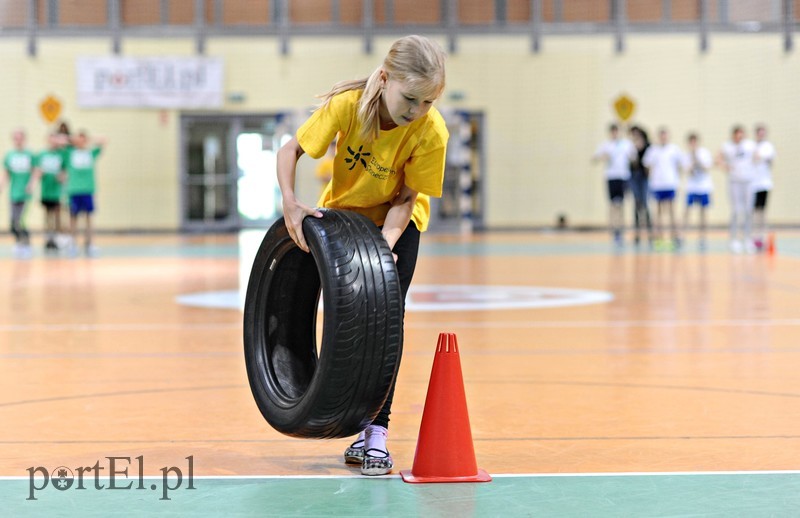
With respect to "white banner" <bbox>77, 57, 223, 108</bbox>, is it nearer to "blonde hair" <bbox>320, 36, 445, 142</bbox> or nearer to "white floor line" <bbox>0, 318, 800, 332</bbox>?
"white floor line" <bbox>0, 318, 800, 332</bbox>

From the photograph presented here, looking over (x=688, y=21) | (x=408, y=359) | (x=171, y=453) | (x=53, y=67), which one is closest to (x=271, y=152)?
(x=53, y=67)

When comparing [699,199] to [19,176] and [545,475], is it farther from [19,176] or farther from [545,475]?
[545,475]

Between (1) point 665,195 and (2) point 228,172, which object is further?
(2) point 228,172

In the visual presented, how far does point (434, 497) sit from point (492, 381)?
230 centimetres

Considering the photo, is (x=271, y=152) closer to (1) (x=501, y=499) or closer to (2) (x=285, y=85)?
Answer: (2) (x=285, y=85)

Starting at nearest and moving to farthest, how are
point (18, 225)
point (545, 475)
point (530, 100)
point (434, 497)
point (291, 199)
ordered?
1. point (434, 497)
2. point (545, 475)
3. point (291, 199)
4. point (18, 225)
5. point (530, 100)

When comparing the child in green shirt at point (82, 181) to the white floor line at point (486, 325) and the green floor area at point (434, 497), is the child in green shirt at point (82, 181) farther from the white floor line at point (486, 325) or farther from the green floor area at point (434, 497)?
the green floor area at point (434, 497)

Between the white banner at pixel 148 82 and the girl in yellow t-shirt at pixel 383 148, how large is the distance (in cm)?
2419

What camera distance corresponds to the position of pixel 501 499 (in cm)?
336

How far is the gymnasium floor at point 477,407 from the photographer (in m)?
3.39

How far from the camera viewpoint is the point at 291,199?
3.78m

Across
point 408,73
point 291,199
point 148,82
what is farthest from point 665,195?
point 408,73

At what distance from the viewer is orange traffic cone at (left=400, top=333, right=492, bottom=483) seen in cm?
361

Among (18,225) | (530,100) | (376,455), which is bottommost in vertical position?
(376,455)
